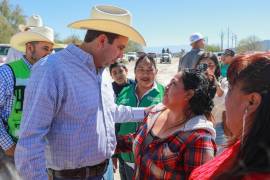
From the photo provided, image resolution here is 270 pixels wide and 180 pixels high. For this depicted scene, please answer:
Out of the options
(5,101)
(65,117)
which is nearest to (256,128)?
(65,117)

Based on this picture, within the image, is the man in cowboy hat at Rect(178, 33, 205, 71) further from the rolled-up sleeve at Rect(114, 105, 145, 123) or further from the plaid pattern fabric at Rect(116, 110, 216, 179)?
the plaid pattern fabric at Rect(116, 110, 216, 179)

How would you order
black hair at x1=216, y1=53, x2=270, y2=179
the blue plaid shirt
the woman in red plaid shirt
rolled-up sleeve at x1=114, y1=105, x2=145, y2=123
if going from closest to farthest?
black hair at x1=216, y1=53, x2=270, y2=179 < the woman in red plaid shirt < rolled-up sleeve at x1=114, y1=105, x2=145, y2=123 < the blue plaid shirt

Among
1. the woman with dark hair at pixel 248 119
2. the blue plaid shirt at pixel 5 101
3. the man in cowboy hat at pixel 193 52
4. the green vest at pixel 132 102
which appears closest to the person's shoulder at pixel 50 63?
the blue plaid shirt at pixel 5 101

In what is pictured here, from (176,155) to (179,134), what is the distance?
5.7 inches

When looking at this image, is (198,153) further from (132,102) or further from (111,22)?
(132,102)

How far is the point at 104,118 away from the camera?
2639 millimetres

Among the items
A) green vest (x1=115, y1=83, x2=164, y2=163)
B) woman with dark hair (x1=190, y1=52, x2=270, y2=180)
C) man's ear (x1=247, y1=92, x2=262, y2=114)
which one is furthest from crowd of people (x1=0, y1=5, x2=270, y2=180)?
green vest (x1=115, y1=83, x2=164, y2=163)

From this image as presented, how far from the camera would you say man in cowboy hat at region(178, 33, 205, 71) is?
6.12 metres

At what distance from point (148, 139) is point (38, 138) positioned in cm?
76

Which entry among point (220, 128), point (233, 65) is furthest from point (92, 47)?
point (220, 128)

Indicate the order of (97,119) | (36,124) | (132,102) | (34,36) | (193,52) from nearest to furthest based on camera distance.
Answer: (36,124), (97,119), (132,102), (34,36), (193,52)

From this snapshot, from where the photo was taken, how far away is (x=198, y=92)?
8.45 ft

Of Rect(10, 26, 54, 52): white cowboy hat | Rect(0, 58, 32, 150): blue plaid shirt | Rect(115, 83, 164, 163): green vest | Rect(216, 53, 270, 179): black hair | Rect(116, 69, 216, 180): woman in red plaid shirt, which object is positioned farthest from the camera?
Rect(10, 26, 54, 52): white cowboy hat

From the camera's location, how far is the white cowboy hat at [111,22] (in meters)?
2.54
